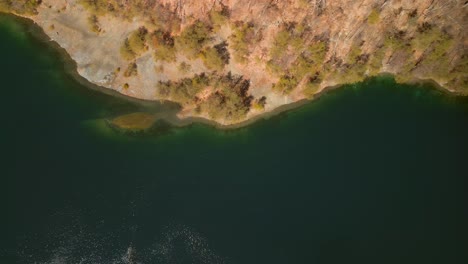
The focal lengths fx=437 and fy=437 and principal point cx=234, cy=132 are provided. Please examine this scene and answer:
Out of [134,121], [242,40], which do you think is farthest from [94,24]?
[242,40]

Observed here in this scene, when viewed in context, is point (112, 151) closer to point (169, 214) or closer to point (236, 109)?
point (169, 214)

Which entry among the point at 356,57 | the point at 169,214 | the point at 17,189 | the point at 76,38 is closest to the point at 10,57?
the point at 76,38

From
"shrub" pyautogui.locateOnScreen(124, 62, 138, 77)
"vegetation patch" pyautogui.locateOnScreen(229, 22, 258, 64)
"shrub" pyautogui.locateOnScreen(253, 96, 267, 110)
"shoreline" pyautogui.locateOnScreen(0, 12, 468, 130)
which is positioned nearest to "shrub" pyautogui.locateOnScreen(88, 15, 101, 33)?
"shoreline" pyautogui.locateOnScreen(0, 12, 468, 130)

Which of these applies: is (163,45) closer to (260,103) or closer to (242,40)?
(242,40)

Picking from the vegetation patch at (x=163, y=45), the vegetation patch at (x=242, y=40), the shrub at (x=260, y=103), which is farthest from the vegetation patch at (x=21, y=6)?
the shrub at (x=260, y=103)

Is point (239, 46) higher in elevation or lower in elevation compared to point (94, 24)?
lower

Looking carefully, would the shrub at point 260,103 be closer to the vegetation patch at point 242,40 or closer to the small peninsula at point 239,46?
the small peninsula at point 239,46
